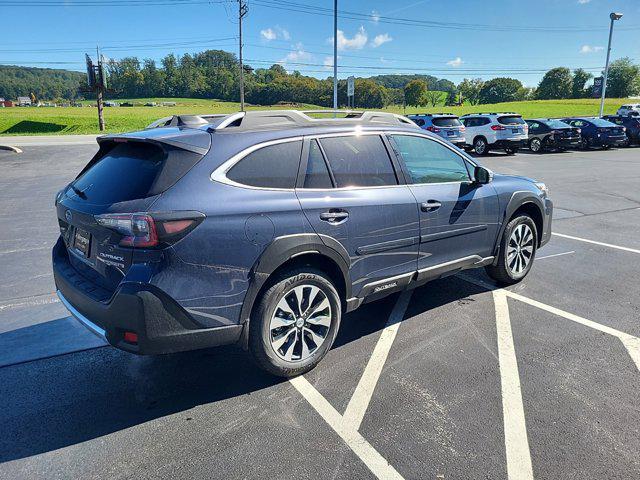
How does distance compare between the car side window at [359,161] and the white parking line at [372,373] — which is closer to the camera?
the white parking line at [372,373]

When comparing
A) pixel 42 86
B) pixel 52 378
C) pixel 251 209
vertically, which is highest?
pixel 42 86

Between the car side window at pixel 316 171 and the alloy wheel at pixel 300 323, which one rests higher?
the car side window at pixel 316 171

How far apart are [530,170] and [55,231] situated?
14052 mm

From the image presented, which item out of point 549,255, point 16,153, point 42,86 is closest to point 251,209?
point 549,255

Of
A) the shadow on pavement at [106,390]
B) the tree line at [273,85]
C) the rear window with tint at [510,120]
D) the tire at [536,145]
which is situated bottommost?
the shadow on pavement at [106,390]

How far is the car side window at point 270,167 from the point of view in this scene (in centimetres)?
299

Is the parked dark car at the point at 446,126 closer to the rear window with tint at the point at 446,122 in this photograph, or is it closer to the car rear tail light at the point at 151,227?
the rear window with tint at the point at 446,122

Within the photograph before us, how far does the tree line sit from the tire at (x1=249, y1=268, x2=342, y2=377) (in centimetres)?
4037

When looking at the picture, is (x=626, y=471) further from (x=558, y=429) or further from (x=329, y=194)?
(x=329, y=194)

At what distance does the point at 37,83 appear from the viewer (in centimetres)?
14300

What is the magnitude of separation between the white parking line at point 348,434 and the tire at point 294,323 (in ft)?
0.54

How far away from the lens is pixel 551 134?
2186cm

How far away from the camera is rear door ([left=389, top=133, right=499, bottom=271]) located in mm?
3941

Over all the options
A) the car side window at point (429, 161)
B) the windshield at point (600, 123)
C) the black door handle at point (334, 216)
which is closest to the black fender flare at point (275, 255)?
the black door handle at point (334, 216)
